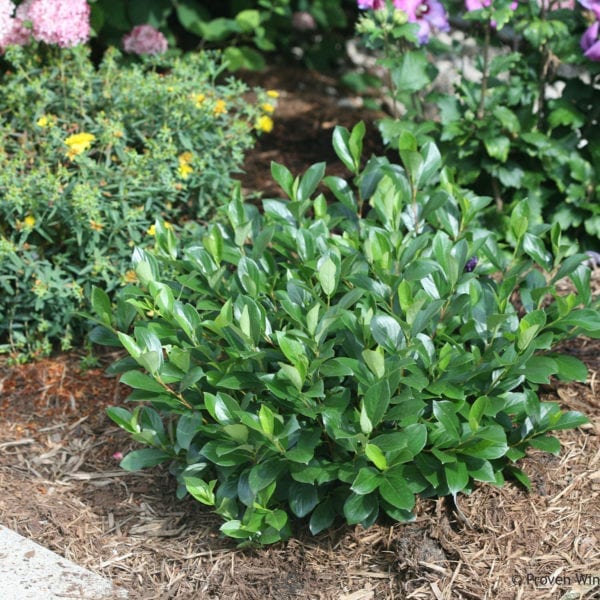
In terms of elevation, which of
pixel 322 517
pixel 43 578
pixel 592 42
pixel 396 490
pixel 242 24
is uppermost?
pixel 592 42

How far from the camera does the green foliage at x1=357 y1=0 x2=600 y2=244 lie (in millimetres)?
3402

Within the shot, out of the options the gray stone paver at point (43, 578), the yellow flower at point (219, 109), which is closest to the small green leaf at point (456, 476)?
the gray stone paver at point (43, 578)

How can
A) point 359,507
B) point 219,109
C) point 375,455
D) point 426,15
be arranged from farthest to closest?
point 219,109 → point 426,15 → point 359,507 → point 375,455

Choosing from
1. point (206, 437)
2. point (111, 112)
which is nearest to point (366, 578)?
point (206, 437)

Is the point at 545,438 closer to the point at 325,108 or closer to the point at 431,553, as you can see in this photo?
the point at 431,553

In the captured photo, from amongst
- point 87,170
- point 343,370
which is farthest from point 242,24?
point 343,370

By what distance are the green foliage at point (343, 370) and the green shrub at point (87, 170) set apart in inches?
24.5

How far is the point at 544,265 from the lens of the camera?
2523 millimetres

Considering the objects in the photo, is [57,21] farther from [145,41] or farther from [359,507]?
[359,507]

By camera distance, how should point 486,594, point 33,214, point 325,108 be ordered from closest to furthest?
point 486,594, point 33,214, point 325,108

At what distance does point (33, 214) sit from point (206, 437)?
1159mm

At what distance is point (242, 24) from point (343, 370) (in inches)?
119

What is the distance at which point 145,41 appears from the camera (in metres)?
4.07

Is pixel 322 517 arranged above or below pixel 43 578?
above
